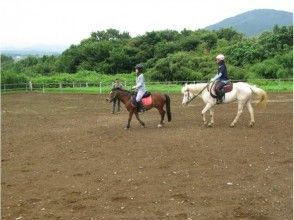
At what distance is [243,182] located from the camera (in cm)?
855

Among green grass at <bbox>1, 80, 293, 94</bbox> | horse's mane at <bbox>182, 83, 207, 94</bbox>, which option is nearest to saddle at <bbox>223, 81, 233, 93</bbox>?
horse's mane at <bbox>182, 83, 207, 94</bbox>

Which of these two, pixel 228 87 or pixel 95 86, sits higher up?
pixel 228 87

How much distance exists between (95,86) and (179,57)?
29.1ft

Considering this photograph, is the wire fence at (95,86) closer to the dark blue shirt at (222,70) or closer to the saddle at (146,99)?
the dark blue shirt at (222,70)

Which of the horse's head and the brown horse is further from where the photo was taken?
the horse's head

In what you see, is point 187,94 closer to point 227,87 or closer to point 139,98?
point 227,87

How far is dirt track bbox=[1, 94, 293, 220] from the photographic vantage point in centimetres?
733

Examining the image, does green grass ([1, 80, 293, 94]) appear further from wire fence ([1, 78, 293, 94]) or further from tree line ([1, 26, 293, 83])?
tree line ([1, 26, 293, 83])

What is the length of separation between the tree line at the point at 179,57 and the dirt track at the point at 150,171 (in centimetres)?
2739

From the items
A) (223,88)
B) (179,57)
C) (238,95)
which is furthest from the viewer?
(179,57)

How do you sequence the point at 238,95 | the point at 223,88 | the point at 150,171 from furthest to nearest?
the point at 238,95, the point at 223,88, the point at 150,171

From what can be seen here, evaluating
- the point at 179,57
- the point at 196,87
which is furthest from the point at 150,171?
the point at 179,57

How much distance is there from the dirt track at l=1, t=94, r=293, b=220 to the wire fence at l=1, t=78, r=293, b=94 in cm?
2044

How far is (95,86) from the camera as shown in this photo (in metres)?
44.2
